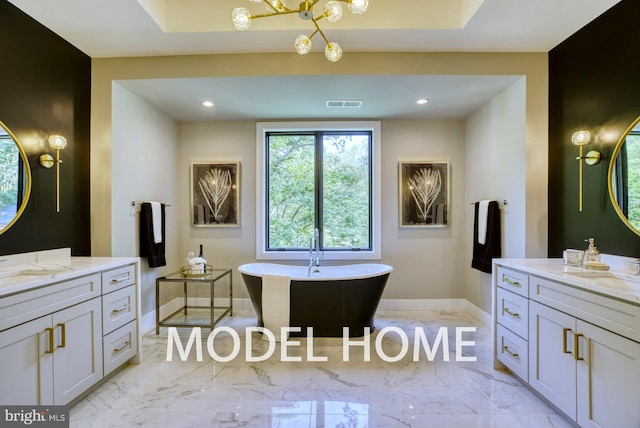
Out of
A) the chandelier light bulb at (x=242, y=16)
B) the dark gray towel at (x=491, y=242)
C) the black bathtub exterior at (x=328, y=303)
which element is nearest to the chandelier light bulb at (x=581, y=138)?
the dark gray towel at (x=491, y=242)

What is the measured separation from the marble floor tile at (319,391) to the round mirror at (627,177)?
1392mm

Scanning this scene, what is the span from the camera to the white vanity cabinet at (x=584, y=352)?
1490 mm

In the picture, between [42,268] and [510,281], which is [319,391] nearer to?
[510,281]

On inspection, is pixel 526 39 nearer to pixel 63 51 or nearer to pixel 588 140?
pixel 588 140

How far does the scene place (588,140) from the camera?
2.40 metres

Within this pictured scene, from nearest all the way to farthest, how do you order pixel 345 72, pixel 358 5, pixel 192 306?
1. pixel 358 5
2. pixel 345 72
3. pixel 192 306

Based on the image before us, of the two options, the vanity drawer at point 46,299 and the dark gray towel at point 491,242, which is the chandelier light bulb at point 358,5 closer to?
the vanity drawer at point 46,299

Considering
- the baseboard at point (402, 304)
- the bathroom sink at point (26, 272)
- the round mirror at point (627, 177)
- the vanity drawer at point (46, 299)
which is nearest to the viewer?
the vanity drawer at point (46, 299)

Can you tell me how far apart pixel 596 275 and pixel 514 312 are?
0.58 metres

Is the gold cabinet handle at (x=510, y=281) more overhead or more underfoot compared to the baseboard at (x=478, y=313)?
more overhead

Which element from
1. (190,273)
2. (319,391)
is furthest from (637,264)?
(190,273)

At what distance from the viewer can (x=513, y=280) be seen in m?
2.33

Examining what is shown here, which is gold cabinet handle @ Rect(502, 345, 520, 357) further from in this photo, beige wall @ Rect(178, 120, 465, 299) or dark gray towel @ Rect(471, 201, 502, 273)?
beige wall @ Rect(178, 120, 465, 299)

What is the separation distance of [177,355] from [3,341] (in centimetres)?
148
